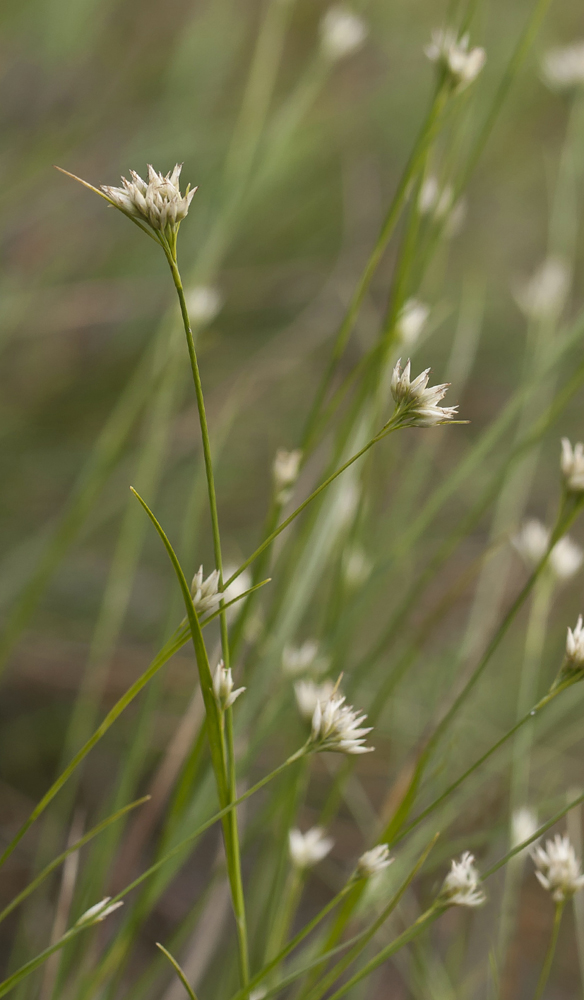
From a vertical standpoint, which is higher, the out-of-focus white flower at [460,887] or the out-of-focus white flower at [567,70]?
the out-of-focus white flower at [567,70]

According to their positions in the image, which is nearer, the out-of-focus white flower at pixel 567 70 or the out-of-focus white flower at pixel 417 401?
the out-of-focus white flower at pixel 417 401

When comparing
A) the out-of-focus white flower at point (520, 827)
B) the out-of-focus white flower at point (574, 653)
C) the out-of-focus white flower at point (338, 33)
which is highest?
the out-of-focus white flower at point (338, 33)

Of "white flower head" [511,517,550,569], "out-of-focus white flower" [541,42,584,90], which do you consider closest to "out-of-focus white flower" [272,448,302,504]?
"white flower head" [511,517,550,569]

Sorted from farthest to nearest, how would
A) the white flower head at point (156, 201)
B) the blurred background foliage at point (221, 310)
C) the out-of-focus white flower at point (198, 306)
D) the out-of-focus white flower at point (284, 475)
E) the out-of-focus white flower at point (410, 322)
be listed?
the blurred background foliage at point (221, 310)
the out-of-focus white flower at point (198, 306)
the out-of-focus white flower at point (410, 322)
the out-of-focus white flower at point (284, 475)
the white flower head at point (156, 201)

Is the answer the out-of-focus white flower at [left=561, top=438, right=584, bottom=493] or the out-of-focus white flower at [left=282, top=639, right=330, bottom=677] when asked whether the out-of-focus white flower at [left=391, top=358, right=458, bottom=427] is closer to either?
the out-of-focus white flower at [left=561, top=438, right=584, bottom=493]

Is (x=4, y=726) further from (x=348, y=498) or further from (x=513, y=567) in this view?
(x=513, y=567)

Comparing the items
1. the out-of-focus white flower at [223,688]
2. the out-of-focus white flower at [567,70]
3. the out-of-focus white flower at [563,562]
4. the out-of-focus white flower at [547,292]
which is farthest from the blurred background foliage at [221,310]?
the out-of-focus white flower at [223,688]

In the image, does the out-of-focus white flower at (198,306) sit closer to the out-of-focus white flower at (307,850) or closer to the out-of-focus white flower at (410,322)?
the out-of-focus white flower at (410,322)

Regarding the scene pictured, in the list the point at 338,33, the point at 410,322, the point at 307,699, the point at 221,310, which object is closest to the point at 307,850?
the point at 307,699

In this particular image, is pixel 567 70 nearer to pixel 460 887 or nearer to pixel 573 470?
pixel 573 470
